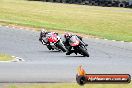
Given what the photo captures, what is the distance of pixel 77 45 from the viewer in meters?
21.1

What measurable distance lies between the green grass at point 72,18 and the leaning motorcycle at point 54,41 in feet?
39.9

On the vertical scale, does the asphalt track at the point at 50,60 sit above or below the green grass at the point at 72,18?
above

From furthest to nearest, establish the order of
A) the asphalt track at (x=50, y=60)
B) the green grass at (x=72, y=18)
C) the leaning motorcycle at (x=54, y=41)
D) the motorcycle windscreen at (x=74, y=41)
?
the green grass at (x=72, y=18), the leaning motorcycle at (x=54, y=41), the motorcycle windscreen at (x=74, y=41), the asphalt track at (x=50, y=60)

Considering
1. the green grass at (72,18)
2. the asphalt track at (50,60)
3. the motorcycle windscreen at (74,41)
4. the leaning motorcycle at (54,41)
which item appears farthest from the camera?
the green grass at (72,18)

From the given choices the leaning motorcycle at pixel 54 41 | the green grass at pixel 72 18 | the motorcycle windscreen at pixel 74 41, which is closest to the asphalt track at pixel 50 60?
the leaning motorcycle at pixel 54 41

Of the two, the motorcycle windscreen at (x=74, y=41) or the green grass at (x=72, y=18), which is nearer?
the motorcycle windscreen at (x=74, y=41)

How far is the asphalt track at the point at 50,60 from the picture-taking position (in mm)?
14203

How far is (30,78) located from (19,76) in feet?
1.17

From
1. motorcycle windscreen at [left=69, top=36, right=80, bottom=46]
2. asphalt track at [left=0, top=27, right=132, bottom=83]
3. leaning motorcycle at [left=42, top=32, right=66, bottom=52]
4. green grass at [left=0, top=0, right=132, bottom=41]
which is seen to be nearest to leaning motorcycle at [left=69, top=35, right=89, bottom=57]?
motorcycle windscreen at [left=69, top=36, right=80, bottom=46]

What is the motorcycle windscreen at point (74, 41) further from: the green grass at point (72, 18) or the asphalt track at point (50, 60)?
the green grass at point (72, 18)

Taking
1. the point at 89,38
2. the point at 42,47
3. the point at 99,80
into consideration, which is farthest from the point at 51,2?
the point at 99,80

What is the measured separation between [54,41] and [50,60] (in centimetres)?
261

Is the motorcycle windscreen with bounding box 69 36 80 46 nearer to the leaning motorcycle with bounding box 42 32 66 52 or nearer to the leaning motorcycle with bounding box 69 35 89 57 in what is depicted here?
the leaning motorcycle with bounding box 69 35 89 57

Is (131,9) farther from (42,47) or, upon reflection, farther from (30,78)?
(30,78)
